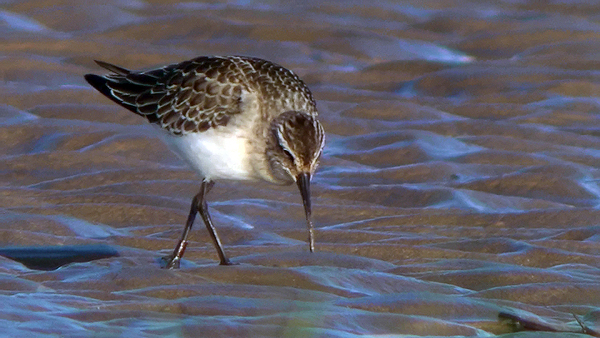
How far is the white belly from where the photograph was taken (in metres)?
6.97

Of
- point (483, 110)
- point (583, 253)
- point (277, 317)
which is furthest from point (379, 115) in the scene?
point (277, 317)

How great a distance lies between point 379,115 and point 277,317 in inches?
234

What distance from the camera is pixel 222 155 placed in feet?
22.9

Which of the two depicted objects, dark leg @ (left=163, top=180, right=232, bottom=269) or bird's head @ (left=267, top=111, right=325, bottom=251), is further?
dark leg @ (left=163, top=180, right=232, bottom=269)

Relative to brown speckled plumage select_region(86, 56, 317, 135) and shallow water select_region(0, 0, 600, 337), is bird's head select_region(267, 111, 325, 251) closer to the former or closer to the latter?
brown speckled plumage select_region(86, 56, 317, 135)

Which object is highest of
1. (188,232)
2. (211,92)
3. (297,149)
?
(211,92)

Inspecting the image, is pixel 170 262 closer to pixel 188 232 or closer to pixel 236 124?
pixel 188 232

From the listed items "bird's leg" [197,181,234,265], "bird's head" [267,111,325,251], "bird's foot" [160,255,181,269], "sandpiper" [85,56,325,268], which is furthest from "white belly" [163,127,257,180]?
"bird's foot" [160,255,181,269]

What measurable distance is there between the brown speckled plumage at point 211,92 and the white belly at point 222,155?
85mm

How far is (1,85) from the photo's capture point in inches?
446

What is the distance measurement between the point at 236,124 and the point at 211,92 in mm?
401

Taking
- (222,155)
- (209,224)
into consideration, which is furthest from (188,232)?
(222,155)

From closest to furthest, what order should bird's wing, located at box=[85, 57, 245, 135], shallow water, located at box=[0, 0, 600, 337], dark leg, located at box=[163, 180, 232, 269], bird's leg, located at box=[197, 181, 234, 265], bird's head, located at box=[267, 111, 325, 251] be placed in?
1. shallow water, located at box=[0, 0, 600, 337]
2. bird's head, located at box=[267, 111, 325, 251]
3. dark leg, located at box=[163, 180, 232, 269]
4. bird's leg, located at box=[197, 181, 234, 265]
5. bird's wing, located at box=[85, 57, 245, 135]

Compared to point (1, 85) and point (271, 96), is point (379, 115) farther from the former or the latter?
point (271, 96)
